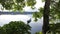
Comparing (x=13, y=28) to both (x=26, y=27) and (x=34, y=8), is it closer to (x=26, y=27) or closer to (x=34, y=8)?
(x=26, y=27)

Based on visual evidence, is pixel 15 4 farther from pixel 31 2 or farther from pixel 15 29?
pixel 15 29

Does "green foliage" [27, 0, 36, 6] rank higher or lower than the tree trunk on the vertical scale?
higher

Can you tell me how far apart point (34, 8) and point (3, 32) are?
75cm

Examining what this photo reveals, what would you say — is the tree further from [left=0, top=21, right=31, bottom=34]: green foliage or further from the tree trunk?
[left=0, top=21, right=31, bottom=34]: green foliage

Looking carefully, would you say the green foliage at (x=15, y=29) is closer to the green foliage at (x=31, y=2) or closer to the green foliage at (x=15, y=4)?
the green foliage at (x=15, y=4)

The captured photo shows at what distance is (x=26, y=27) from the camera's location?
2533mm

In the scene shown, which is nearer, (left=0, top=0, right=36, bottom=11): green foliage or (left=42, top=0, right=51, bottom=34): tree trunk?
(left=0, top=0, right=36, bottom=11): green foliage

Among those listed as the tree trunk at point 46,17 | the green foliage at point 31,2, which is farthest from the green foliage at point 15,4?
the tree trunk at point 46,17

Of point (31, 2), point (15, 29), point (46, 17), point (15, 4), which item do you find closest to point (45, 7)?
point (46, 17)

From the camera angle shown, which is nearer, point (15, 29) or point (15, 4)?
point (15, 29)

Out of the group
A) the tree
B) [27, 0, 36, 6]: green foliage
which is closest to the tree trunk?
the tree

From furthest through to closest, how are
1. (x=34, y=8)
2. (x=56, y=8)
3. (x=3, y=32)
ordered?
1. (x=34, y=8)
2. (x=56, y=8)
3. (x=3, y=32)

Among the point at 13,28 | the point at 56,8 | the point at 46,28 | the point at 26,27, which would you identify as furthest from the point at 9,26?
the point at 56,8

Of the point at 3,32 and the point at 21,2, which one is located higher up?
the point at 21,2
